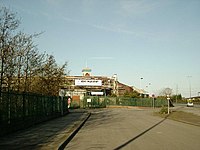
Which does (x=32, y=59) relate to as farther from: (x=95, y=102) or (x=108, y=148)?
(x=95, y=102)

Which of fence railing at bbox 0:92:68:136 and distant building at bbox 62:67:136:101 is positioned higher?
distant building at bbox 62:67:136:101

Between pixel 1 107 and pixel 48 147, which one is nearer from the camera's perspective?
pixel 48 147

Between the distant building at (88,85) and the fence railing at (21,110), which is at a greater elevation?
the distant building at (88,85)

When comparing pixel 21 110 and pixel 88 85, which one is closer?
pixel 21 110

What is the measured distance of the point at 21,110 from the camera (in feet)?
56.6

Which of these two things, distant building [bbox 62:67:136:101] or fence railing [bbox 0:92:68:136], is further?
distant building [bbox 62:67:136:101]

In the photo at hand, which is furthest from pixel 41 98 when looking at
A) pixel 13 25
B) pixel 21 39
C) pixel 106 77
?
pixel 106 77

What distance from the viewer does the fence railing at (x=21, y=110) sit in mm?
14398

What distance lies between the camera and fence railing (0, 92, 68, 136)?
47.2 ft

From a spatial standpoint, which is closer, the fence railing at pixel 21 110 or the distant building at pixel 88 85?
the fence railing at pixel 21 110

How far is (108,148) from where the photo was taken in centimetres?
1122

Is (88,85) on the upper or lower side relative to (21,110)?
upper

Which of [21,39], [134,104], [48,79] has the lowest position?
[134,104]

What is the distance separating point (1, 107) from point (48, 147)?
4.49m
